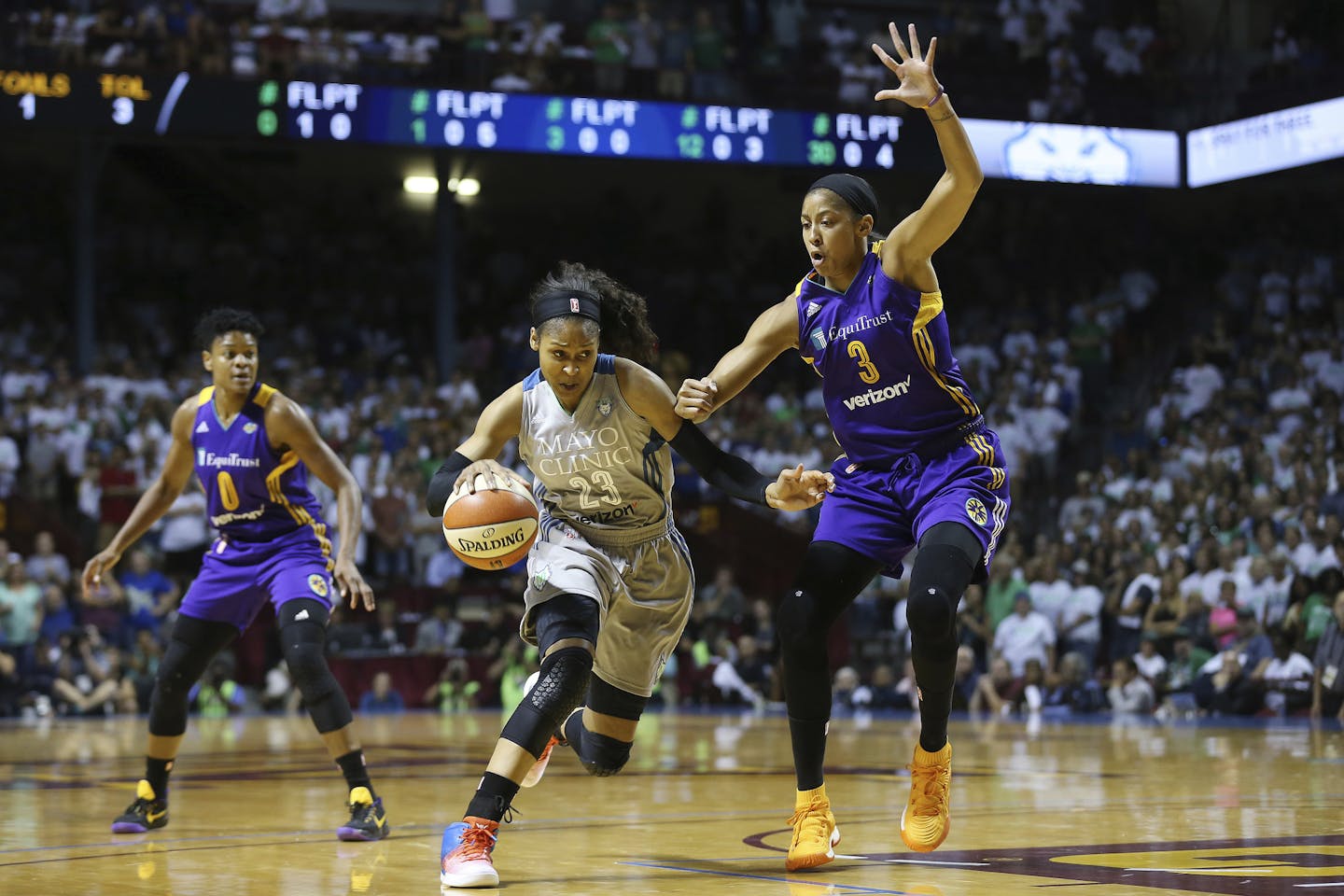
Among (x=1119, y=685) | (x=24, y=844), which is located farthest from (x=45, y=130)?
(x=24, y=844)

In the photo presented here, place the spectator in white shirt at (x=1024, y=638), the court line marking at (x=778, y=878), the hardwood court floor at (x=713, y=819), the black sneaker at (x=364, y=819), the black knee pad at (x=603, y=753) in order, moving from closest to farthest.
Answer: the court line marking at (x=778, y=878)
the hardwood court floor at (x=713, y=819)
the black knee pad at (x=603, y=753)
the black sneaker at (x=364, y=819)
the spectator in white shirt at (x=1024, y=638)

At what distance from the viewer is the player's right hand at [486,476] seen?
16.6 ft

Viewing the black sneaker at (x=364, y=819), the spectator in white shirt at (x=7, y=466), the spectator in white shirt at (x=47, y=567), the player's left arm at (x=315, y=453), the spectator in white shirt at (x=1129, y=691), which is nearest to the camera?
the black sneaker at (x=364, y=819)

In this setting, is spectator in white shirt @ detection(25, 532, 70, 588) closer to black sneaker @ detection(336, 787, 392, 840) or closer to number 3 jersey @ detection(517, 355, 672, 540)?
black sneaker @ detection(336, 787, 392, 840)

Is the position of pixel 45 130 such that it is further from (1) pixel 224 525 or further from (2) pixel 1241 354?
(2) pixel 1241 354

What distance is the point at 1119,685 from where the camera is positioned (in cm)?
1480

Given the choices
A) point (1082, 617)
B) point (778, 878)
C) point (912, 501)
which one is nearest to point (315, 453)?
point (912, 501)

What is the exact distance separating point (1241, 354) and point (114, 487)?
1334 centimetres

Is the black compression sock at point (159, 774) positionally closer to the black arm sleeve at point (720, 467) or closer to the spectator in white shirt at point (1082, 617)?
the black arm sleeve at point (720, 467)

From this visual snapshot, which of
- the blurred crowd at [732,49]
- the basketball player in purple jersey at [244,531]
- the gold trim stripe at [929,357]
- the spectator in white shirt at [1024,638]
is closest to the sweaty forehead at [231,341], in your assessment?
the basketball player in purple jersey at [244,531]

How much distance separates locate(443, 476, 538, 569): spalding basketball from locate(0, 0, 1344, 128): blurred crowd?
1441 centimetres

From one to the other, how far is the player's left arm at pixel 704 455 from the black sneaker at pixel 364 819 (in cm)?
187

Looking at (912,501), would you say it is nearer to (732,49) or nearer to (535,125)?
(535,125)

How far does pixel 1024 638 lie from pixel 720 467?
10596 mm
